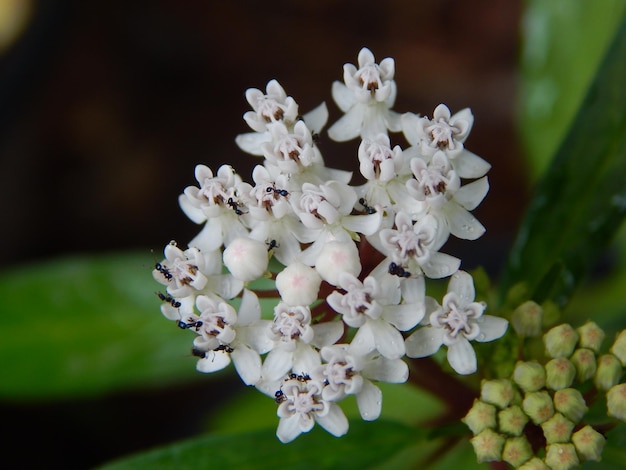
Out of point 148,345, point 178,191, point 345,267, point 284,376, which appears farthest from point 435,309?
point 178,191

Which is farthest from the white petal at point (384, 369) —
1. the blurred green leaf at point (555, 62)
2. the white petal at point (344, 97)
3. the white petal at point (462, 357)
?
the blurred green leaf at point (555, 62)

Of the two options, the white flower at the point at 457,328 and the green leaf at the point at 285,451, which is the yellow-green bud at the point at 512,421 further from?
the green leaf at the point at 285,451

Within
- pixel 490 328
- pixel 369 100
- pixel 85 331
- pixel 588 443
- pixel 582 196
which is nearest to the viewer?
pixel 588 443

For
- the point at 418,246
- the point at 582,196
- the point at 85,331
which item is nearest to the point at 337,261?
the point at 418,246

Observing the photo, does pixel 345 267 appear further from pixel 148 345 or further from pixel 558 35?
pixel 558 35

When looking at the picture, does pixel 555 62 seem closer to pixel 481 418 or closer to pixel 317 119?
pixel 317 119
